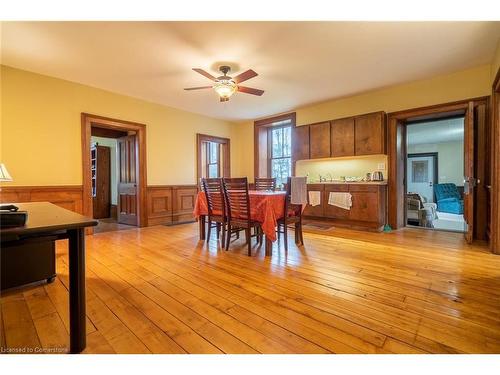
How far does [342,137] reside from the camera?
15.6 ft

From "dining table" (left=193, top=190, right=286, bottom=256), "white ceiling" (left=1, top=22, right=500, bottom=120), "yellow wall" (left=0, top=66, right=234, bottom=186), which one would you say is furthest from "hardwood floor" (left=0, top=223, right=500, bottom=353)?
"white ceiling" (left=1, top=22, right=500, bottom=120)

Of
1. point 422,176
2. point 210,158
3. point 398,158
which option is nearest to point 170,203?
point 210,158

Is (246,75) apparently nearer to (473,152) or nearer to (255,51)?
(255,51)

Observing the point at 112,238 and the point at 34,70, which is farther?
the point at 112,238

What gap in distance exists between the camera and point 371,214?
426cm

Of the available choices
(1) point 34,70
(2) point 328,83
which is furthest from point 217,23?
(1) point 34,70

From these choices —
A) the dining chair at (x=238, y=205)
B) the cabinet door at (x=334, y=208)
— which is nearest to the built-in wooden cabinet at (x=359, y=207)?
the cabinet door at (x=334, y=208)

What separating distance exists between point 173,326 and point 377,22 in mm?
3159

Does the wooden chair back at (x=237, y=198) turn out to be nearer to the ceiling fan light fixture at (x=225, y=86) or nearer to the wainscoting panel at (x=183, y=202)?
the ceiling fan light fixture at (x=225, y=86)

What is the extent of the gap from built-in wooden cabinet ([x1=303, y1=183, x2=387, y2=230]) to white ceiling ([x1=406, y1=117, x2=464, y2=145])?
8.25ft

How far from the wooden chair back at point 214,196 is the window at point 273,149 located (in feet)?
9.88

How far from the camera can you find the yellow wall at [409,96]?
3600 mm

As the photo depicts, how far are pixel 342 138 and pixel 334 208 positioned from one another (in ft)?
4.37

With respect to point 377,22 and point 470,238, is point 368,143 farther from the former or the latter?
point 377,22
